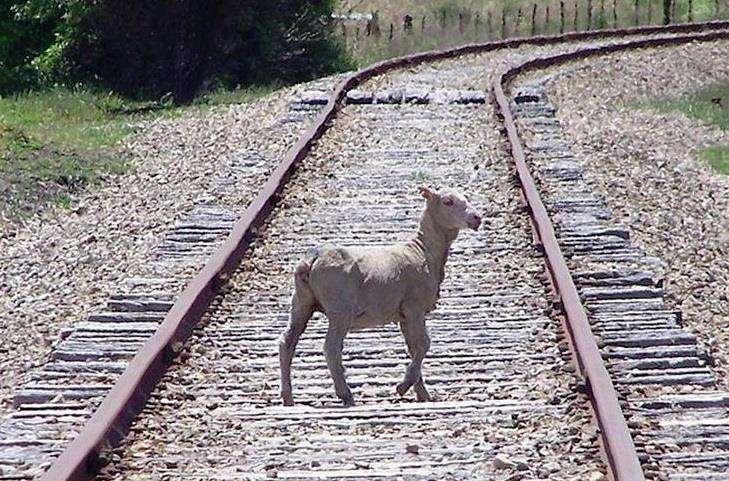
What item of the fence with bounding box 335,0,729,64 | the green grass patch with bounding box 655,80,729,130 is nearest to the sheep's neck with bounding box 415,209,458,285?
the green grass patch with bounding box 655,80,729,130

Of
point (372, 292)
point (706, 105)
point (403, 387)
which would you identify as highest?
point (372, 292)

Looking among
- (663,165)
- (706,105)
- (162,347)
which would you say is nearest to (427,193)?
(162,347)

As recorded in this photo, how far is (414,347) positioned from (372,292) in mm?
343

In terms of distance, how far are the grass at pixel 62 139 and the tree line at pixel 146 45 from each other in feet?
13.1

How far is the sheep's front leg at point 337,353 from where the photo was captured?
6949mm

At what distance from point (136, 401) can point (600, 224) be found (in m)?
5.40

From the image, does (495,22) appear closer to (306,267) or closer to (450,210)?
(450,210)

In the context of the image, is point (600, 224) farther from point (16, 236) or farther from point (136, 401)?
point (136, 401)

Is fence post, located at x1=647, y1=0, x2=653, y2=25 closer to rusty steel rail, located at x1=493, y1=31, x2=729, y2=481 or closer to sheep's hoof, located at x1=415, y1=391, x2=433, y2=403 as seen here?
rusty steel rail, located at x1=493, y1=31, x2=729, y2=481

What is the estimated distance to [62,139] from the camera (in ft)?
55.9

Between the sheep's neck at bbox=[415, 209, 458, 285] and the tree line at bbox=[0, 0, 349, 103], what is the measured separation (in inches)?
790

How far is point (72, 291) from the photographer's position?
33.3ft

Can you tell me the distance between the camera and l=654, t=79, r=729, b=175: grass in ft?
56.3

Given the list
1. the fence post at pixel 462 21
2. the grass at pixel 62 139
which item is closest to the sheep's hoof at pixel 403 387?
the grass at pixel 62 139
